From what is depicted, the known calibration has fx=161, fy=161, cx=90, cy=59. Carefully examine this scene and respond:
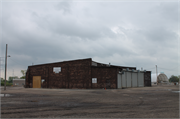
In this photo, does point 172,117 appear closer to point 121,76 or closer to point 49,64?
point 121,76

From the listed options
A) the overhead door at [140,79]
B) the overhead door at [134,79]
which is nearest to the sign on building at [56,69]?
the overhead door at [134,79]

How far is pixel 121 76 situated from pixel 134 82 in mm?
9732

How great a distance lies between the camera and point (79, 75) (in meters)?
35.7

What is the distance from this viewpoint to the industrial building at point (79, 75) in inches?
1371

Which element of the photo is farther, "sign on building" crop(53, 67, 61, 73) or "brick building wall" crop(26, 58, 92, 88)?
"sign on building" crop(53, 67, 61, 73)

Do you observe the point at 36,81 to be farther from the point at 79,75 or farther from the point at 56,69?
the point at 79,75

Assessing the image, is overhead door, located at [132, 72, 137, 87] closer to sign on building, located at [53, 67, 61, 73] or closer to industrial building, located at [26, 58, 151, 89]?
industrial building, located at [26, 58, 151, 89]

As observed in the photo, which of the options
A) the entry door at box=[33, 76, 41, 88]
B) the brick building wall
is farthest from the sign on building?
the entry door at box=[33, 76, 41, 88]

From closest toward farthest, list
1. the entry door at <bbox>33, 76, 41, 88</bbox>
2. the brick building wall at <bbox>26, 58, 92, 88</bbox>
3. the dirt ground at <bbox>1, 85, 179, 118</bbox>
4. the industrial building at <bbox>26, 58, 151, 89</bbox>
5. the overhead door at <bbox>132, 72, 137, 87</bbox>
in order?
1. the dirt ground at <bbox>1, 85, 179, 118</bbox>
2. the industrial building at <bbox>26, 58, 151, 89</bbox>
3. the brick building wall at <bbox>26, 58, 92, 88</bbox>
4. the entry door at <bbox>33, 76, 41, 88</bbox>
5. the overhead door at <bbox>132, 72, 137, 87</bbox>

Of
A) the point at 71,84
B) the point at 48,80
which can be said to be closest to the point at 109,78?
the point at 71,84

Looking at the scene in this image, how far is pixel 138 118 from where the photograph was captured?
7480 mm

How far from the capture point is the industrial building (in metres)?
34.8

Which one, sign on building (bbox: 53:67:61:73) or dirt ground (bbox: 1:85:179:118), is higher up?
sign on building (bbox: 53:67:61:73)

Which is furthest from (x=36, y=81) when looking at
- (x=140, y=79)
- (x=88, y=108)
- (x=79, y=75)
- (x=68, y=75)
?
(x=88, y=108)
